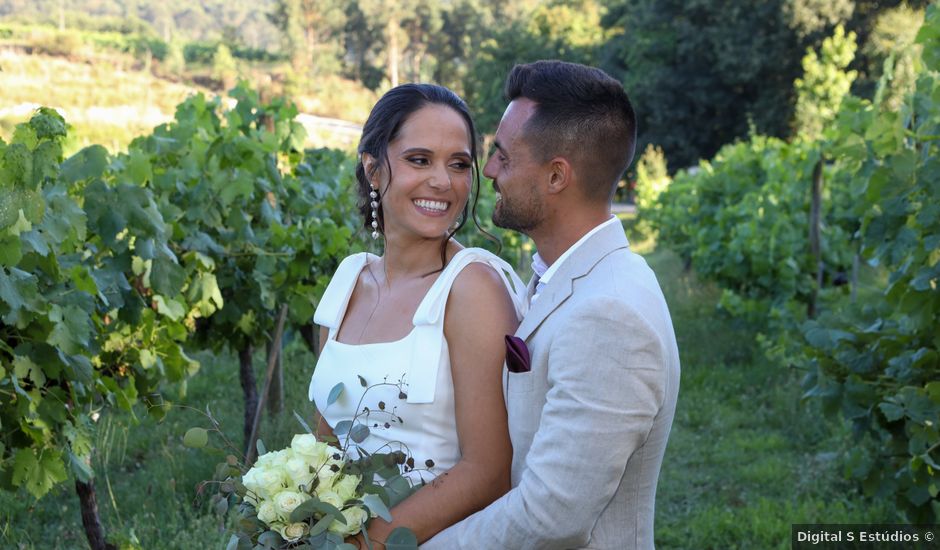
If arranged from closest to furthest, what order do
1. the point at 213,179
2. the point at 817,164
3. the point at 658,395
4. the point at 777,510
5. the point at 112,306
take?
the point at 658,395 < the point at 112,306 < the point at 213,179 < the point at 777,510 < the point at 817,164

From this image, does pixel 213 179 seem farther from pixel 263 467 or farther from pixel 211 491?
pixel 263 467

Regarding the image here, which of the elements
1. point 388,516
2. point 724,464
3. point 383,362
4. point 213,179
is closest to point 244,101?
point 213,179

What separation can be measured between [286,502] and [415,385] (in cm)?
46

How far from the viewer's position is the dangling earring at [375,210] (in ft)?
9.19

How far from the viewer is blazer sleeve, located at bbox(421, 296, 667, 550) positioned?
1.93 metres

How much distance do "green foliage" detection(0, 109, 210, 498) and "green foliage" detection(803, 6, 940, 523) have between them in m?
3.00

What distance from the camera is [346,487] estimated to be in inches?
83.9

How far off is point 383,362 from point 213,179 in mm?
2947

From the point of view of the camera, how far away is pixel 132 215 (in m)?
3.88

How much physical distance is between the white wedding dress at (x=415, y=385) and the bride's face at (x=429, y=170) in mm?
147

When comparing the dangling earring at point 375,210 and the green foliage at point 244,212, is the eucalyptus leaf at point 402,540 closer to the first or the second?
the dangling earring at point 375,210

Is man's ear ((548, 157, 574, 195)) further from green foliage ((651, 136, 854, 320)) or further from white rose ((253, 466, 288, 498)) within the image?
green foliage ((651, 136, 854, 320))

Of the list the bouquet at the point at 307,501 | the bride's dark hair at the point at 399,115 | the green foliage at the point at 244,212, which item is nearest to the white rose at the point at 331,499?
the bouquet at the point at 307,501

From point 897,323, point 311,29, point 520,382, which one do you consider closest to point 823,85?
point 897,323
